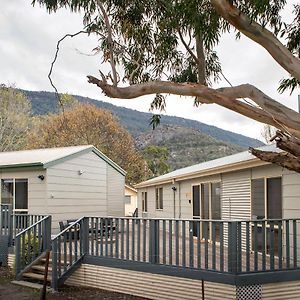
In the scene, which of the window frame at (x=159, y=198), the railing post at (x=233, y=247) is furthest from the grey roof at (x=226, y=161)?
the railing post at (x=233, y=247)

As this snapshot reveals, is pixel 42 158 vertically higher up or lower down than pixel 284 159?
higher up

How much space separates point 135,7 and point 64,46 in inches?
65.4

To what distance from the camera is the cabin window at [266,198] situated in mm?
9273

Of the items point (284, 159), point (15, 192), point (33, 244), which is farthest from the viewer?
point (15, 192)

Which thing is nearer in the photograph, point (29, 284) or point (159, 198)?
point (29, 284)

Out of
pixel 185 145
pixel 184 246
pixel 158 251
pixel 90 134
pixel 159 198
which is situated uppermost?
pixel 185 145

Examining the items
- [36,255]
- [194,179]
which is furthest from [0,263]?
[194,179]

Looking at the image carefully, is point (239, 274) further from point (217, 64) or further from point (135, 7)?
point (135, 7)

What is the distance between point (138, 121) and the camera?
195ft

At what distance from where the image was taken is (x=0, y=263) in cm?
1162

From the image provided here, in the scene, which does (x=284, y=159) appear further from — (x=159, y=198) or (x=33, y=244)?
(x=159, y=198)

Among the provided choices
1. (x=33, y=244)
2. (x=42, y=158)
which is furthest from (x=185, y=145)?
(x=33, y=244)

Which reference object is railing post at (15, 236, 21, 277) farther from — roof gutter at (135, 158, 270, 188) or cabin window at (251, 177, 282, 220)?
cabin window at (251, 177, 282, 220)

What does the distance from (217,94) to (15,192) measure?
9.21 meters
